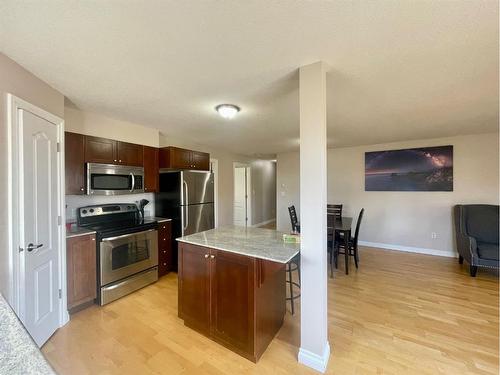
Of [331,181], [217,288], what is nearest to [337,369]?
[217,288]

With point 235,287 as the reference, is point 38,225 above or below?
above

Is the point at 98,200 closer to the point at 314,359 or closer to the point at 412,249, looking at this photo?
the point at 314,359

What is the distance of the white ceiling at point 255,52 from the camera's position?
1.22 meters

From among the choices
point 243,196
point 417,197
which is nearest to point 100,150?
point 243,196

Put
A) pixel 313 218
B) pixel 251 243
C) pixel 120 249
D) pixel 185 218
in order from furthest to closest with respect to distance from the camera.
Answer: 1. pixel 185 218
2. pixel 120 249
3. pixel 251 243
4. pixel 313 218

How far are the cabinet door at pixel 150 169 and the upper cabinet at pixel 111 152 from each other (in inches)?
4.0

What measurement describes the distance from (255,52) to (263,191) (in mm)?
6176

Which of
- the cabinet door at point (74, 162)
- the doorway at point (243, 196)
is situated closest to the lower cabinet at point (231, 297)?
the cabinet door at point (74, 162)

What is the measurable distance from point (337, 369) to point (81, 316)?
8.45ft

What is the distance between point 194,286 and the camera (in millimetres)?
2062

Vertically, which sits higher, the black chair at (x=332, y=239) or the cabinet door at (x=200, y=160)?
the cabinet door at (x=200, y=160)

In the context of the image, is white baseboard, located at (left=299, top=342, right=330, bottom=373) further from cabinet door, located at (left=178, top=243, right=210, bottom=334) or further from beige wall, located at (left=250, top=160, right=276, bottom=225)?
beige wall, located at (left=250, top=160, right=276, bottom=225)

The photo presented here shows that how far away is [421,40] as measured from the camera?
1.47m

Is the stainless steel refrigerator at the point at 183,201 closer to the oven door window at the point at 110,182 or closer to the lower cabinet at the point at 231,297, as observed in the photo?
the oven door window at the point at 110,182
